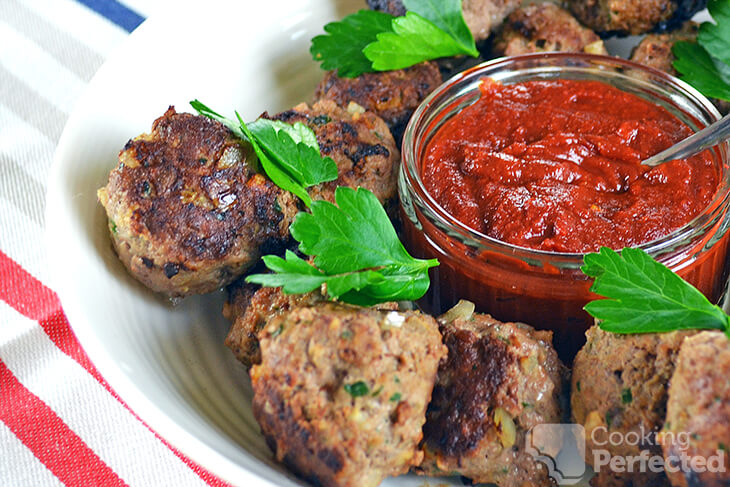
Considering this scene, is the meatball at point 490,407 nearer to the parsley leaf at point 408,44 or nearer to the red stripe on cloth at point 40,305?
the parsley leaf at point 408,44

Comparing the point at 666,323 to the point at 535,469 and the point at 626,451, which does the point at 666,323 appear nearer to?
the point at 626,451

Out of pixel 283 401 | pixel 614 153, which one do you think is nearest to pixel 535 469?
Answer: pixel 283 401

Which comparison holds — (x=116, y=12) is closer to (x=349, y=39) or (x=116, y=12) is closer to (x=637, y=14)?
(x=349, y=39)

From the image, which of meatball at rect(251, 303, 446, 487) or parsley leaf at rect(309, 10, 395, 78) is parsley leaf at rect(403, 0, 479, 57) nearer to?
parsley leaf at rect(309, 10, 395, 78)

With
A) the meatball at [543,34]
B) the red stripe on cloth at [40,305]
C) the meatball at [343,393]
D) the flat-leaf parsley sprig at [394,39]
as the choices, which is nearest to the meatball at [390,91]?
the flat-leaf parsley sprig at [394,39]

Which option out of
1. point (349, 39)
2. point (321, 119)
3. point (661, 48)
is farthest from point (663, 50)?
point (321, 119)

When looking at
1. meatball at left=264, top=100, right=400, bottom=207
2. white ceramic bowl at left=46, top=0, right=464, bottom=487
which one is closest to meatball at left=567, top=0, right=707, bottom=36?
white ceramic bowl at left=46, top=0, right=464, bottom=487
